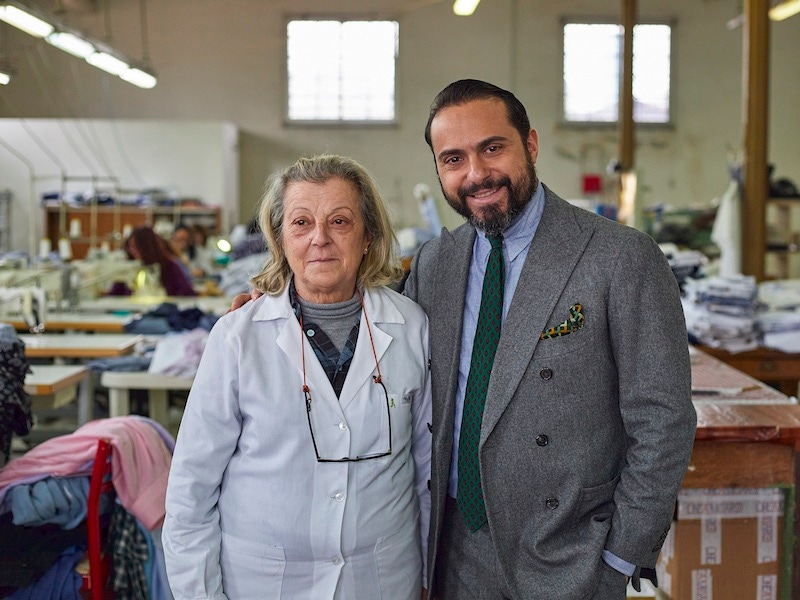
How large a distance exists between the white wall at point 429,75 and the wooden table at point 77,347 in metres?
8.52

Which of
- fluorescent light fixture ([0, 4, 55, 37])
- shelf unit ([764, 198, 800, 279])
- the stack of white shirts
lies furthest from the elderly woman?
shelf unit ([764, 198, 800, 279])

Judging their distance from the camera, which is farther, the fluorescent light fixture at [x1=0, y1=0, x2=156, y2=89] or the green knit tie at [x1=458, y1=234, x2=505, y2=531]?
the fluorescent light fixture at [x1=0, y1=0, x2=156, y2=89]

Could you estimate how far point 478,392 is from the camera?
1692 millimetres

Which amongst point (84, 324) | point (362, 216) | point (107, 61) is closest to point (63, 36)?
point (107, 61)

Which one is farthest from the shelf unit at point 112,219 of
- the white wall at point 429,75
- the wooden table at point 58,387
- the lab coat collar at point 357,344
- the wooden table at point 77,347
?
the lab coat collar at point 357,344

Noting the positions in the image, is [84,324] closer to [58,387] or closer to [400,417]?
[58,387]

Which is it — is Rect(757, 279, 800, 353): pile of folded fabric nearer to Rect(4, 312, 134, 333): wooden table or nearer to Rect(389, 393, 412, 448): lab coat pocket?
Rect(389, 393, 412, 448): lab coat pocket

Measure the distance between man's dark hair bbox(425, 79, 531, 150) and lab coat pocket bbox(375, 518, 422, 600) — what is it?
82 centimetres

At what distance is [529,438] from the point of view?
64.6 inches

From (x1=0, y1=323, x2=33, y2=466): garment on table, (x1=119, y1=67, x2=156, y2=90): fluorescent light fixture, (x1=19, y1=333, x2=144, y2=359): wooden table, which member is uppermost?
(x1=119, y1=67, x2=156, y2=90): fluorescent light fixture

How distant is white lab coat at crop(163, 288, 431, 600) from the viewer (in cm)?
166

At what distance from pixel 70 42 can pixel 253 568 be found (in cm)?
661

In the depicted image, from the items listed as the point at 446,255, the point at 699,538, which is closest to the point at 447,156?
the point at 446,255

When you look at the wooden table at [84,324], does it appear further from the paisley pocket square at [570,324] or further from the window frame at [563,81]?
the window frame at [563,81]
